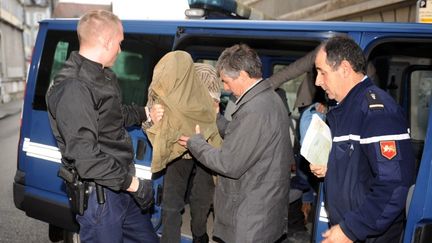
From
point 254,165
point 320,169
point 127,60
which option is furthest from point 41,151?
point 320,169

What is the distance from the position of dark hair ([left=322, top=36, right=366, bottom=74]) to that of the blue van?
2.01ft

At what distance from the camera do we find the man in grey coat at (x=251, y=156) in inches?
86.5

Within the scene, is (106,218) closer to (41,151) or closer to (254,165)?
(254,165)

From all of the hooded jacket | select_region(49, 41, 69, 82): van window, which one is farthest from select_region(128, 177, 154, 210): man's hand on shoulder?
select_region(49, 41, 69, 82): van window

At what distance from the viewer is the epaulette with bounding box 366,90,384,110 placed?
70.2 inches

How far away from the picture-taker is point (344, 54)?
187cm

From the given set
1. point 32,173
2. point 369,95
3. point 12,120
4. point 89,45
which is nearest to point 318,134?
Answer: point 369,95

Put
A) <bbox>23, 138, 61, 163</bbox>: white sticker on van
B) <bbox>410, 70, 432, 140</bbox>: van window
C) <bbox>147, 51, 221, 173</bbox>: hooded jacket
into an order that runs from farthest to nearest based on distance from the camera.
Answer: <bbox>410, 70, 432, 140</bbox>: van window → <bbox>23, 138, 61, 163</bbox>: white sticker on van → <bbox>147, 51, 221, 173</bbox>: hooded jacket

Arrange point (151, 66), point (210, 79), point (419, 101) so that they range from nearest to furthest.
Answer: point (210, 79)
point (151, 66)
point (419, 101)

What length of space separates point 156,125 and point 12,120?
1320 cm

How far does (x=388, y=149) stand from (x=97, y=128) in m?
1.37

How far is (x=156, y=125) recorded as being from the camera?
2.59 metres

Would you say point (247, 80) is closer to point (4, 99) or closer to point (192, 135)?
point (192, 135)

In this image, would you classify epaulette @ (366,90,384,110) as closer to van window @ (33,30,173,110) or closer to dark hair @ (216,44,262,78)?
dark hair @ (216,44,262,78)
